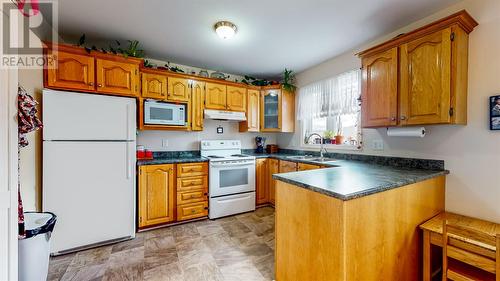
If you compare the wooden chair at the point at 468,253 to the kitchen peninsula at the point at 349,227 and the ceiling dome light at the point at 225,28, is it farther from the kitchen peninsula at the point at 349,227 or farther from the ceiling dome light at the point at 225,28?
the ceiling dome light at the point at 225,28

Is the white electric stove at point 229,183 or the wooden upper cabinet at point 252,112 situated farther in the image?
the wooden upper cabinet at point 252,112

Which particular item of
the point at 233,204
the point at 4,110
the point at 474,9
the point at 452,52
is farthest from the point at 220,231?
the point at 474,9

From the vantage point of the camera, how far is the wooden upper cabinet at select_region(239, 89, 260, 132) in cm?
377

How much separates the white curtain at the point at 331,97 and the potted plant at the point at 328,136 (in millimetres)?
272

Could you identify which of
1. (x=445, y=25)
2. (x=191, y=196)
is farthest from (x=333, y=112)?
(x=191, y=196)

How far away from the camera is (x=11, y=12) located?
3.98 ft

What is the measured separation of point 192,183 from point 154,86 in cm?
150

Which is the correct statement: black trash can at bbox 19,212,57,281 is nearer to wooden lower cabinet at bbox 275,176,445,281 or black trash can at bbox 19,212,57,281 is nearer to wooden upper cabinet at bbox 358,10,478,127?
wooden lower cabinet at bbox 275,176,445,281

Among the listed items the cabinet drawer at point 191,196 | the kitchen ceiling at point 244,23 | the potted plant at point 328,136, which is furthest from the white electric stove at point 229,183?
the kitchen ceiling at point 244,23

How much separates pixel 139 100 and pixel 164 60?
886mm

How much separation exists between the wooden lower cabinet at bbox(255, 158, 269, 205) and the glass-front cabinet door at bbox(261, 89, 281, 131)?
67cm

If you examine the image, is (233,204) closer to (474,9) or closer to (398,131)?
(398,131)

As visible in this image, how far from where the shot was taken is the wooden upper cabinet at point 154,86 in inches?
113

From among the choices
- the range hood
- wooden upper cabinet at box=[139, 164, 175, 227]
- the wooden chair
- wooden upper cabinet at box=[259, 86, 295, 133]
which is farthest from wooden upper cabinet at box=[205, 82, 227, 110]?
the wooden chair
